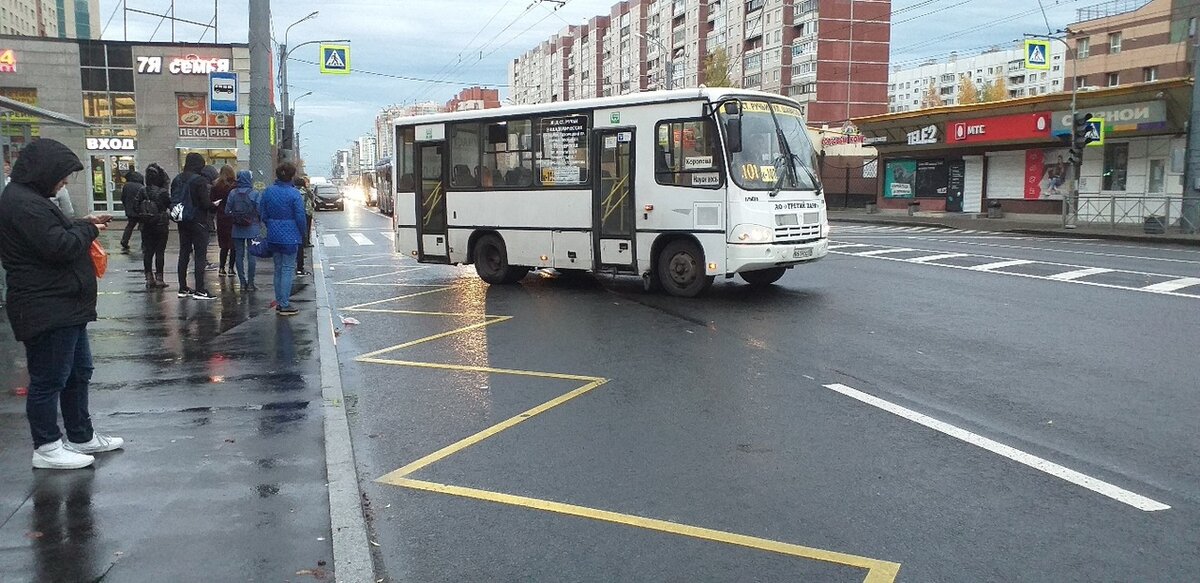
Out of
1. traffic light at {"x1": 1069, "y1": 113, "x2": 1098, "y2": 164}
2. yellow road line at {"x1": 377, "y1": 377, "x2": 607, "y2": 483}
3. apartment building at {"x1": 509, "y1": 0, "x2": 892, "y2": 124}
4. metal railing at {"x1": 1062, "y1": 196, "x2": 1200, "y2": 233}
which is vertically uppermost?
apartment building at {"x1": 509, "y1": 0, "x2": 892, "y2": 124}

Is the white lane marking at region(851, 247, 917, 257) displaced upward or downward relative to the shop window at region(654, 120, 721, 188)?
downward

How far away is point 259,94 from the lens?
14.4 metres

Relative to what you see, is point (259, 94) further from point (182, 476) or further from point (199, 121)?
point (199, 121)

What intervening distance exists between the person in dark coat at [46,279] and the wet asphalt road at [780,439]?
1769 millimetres

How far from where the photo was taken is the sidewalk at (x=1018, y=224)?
27.1 meters

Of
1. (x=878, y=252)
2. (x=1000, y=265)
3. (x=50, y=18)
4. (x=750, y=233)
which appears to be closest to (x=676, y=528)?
(x=750, y=233)

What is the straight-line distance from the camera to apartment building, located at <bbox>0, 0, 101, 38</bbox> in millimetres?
99375

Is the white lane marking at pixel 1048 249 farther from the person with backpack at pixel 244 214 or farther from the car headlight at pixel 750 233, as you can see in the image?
the person with backpack at pixel 244 214

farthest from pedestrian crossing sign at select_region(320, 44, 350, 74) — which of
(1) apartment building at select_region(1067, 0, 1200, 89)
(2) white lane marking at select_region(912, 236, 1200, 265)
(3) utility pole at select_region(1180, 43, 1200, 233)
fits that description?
(1) apartment building at select_region(1067, 0, 1200, 89)

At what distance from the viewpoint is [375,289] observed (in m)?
15.4

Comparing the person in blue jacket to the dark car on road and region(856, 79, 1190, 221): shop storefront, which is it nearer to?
region(856, 79, 1190, 221): shop storefront

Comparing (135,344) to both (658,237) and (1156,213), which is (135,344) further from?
(1156,213)

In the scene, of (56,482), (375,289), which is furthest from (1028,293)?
(56,482)

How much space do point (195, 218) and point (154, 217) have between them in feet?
3.37
